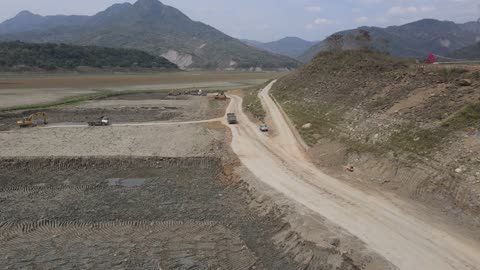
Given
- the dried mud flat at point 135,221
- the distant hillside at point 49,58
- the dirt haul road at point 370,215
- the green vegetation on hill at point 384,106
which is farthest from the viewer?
the distant hillside at point 49,58

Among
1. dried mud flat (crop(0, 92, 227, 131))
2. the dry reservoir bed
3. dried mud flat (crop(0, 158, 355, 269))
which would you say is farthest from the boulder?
dried mud flat (crop(0, 92, 227, 131))

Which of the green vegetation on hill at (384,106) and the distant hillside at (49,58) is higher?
the green vegetation on hill at (384,106)

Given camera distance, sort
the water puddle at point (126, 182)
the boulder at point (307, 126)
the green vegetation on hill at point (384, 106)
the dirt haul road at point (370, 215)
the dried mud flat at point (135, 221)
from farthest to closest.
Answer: the boulder at point (307, 126), the water puddle at point (126, 182), the green vegetation on hill at point (384, 106), the dried mud flat at point (135, 221), the dirt haul road at point (370, 215)

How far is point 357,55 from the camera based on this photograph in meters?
61.8

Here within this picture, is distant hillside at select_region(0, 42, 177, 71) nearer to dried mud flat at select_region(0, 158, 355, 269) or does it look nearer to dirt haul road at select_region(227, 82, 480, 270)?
dried mud flat at select_region(0, 158, 355, 269)

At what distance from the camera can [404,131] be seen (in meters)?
32.0

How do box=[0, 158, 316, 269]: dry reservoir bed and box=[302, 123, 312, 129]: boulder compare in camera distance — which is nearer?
box=[0, 158, 316, 269]: dry reservoir bed

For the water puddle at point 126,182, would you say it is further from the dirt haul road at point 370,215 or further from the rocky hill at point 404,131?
the rocky hill at point 404,131

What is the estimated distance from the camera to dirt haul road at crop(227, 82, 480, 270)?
18.3m

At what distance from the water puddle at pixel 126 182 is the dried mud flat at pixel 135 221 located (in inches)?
2.8

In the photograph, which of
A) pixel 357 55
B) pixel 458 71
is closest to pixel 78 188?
pixel 458 71

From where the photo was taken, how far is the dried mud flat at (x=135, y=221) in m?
19.1

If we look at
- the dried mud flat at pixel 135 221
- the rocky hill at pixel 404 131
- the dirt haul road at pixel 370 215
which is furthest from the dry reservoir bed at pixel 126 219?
the rocky hill at pixel 404 131

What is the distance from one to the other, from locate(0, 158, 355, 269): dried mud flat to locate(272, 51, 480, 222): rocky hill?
8.84 metres
